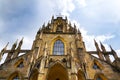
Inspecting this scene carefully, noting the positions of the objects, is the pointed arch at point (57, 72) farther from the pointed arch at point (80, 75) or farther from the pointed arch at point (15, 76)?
the pointed arch at point (15, 76)

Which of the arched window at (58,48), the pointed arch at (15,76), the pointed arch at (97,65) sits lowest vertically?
the pointed arch at (15,76)

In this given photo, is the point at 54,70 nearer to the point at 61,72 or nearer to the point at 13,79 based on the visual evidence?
the point at 61,72

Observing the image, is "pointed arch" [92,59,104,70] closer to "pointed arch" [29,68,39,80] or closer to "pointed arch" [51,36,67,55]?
"pointed arch" [51,36,67,55]

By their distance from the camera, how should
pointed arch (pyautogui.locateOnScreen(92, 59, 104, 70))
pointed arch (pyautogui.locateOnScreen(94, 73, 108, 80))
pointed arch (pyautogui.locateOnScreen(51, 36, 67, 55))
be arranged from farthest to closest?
pointed arch (pyautogui.locateOnScreen(51, 36, 67, 55)), pointed arch (pyautogui.locateOnScreen(92, 59, 104, 70)), pointed arch (pyautogui.locateOnScreen(94, 73, 108, 80))

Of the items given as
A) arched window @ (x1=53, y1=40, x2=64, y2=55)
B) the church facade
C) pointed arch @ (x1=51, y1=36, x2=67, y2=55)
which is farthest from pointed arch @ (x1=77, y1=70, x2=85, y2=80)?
pointed arch @ (x1=51, y1=36, x2=67, y2=55)

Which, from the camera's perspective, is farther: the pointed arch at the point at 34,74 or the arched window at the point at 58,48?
the arched window at the point at 58,48

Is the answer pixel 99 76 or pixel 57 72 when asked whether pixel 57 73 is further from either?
pixel 99 76

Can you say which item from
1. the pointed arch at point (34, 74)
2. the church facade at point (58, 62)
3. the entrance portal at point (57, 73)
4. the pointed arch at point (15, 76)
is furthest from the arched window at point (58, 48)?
the pointed arch at point (15, 76)

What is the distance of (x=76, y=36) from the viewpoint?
25156 mm

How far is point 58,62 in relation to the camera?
18.2 metres

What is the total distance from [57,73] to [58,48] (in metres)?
5.56

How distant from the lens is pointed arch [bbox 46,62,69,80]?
18.1 m

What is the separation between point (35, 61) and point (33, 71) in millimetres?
1806

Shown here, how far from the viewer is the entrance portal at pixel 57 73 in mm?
18234
